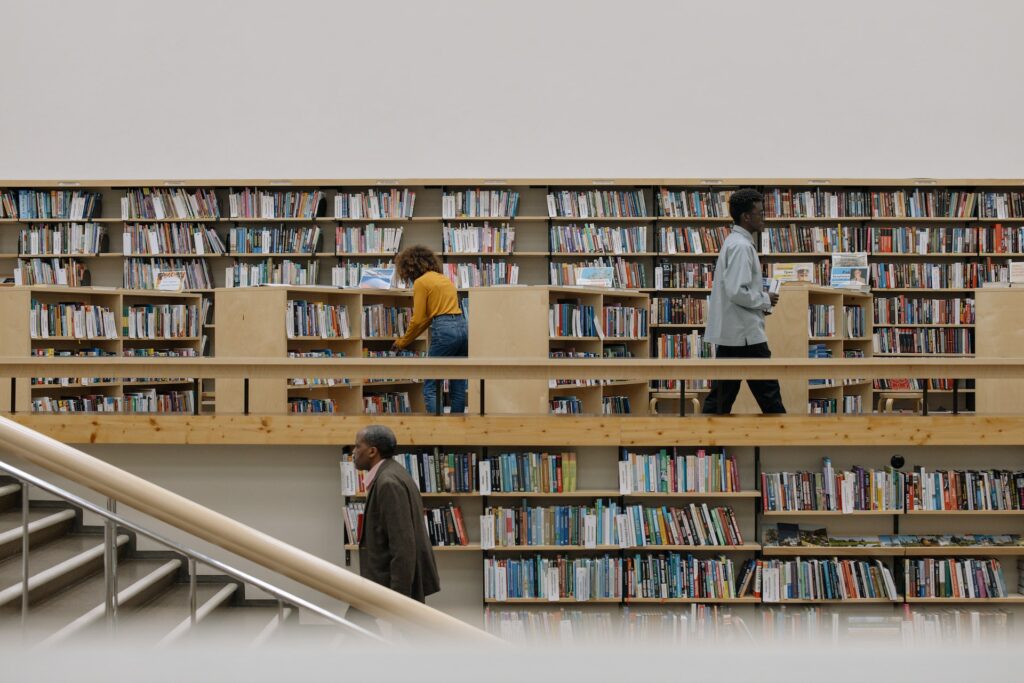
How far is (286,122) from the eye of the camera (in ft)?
29.9

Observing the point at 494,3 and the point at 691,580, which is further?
the point at 494,3

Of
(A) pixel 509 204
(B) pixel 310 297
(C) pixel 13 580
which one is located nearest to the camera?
(C) pixel 13 580

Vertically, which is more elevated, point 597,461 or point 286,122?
point 286,122

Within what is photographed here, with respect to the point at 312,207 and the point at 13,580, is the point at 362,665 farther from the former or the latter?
the point at 312,207

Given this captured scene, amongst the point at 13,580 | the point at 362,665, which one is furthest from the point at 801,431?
the point at 362,665

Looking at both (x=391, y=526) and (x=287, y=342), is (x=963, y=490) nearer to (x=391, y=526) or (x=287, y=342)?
(x=391, y=526)

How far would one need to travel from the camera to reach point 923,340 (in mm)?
8367

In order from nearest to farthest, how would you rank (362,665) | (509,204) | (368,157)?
(362,665) < (509,204) < (368,157)

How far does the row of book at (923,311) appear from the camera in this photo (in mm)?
8344

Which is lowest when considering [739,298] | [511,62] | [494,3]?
[739,298]

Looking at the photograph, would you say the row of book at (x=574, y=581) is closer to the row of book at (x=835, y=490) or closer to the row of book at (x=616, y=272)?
the row of book at (x=835, y=490)

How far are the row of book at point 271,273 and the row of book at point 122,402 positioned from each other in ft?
3.83

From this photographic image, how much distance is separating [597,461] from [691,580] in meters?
0.78

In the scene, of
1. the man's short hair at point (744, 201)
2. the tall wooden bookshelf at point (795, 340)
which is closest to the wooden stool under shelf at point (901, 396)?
the tall wooden bookshelf at point (795, 340)
